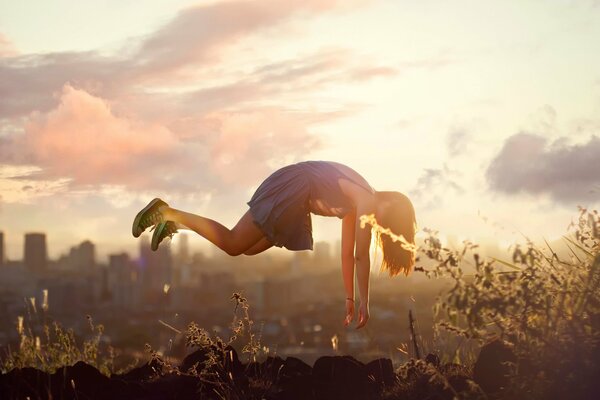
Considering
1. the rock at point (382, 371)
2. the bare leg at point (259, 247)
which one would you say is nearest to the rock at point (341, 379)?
the rock at point (382, 371)

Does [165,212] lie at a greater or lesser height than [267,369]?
greater

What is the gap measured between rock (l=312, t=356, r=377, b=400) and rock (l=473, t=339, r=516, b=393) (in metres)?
0.83

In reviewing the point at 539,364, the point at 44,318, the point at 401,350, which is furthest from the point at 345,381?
the point at 44,318

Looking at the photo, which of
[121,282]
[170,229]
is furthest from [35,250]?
[170,229]

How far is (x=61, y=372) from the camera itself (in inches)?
210

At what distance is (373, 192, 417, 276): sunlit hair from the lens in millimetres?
6441

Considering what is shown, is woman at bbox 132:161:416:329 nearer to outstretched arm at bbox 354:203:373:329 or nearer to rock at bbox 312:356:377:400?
outstretched arm at bbox 354:203:373:329

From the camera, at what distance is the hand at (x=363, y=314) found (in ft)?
20.5

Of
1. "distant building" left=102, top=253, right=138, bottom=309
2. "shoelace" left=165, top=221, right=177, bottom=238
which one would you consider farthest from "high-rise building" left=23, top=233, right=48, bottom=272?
"shoelace" left=165, top=221, right=177, bottom=238

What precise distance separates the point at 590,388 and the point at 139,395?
105 inches

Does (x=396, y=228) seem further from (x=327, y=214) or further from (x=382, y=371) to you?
(x=382, y=371)

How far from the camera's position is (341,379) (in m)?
5.50

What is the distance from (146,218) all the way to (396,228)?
276 cm

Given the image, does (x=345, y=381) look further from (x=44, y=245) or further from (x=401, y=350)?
(x=44, y=245)
